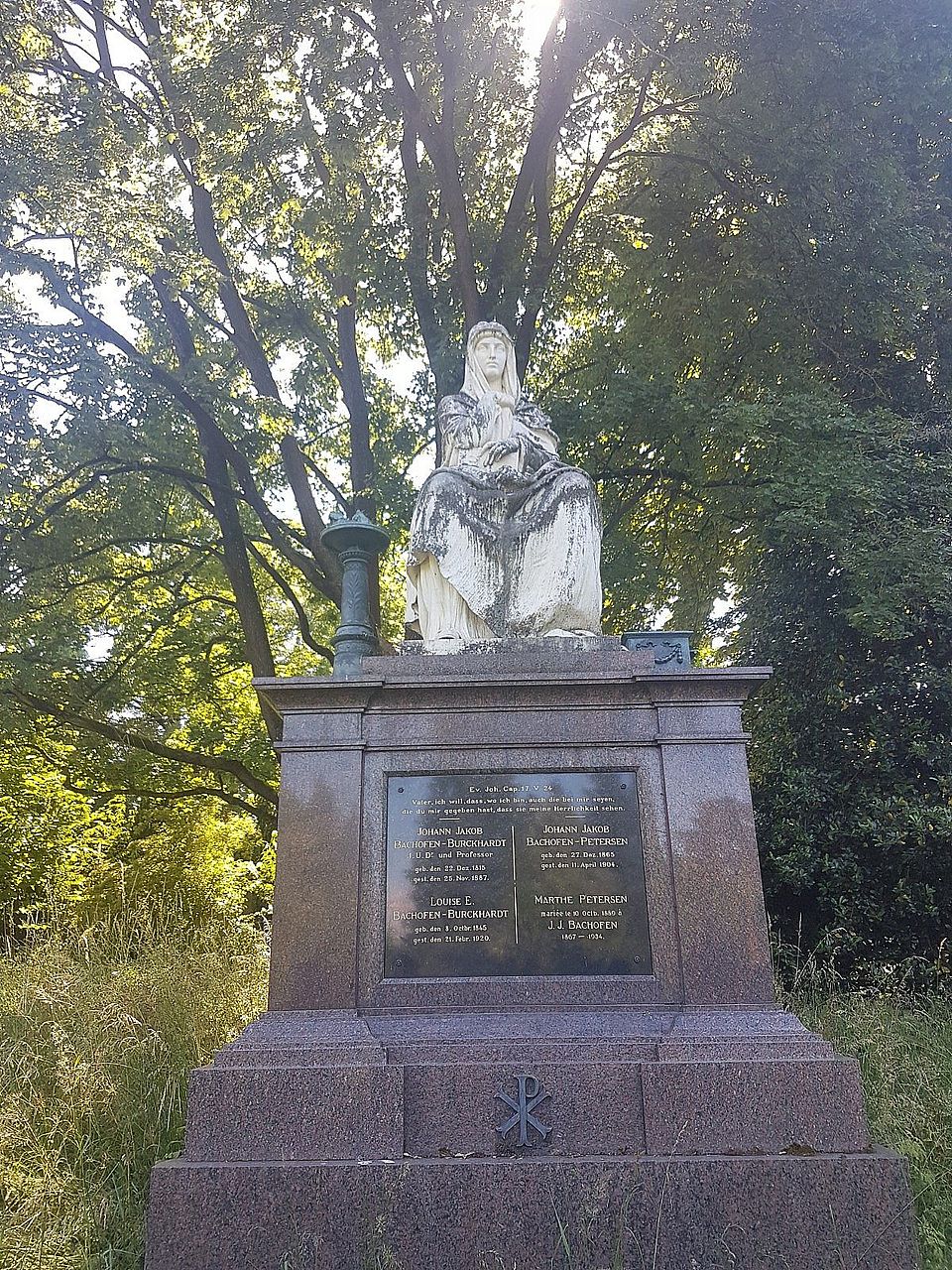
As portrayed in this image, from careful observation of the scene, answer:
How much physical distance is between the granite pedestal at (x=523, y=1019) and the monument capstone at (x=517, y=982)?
12 mm

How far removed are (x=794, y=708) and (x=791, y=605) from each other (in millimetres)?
1314

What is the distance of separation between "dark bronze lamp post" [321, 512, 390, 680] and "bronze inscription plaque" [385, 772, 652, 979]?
34.8 inches

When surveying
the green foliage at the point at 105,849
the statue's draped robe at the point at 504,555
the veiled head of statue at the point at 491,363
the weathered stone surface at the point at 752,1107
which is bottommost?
the weathered stone surface at the point at 752,1107

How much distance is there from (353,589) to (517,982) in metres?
2.62

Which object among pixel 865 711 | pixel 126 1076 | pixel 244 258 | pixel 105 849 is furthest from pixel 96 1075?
pixel 105 849

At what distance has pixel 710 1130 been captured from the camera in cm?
403

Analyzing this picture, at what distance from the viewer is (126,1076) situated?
517cm

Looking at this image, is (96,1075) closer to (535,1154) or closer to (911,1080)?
(535,1154)

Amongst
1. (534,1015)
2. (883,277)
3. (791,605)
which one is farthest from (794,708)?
(534,1015)

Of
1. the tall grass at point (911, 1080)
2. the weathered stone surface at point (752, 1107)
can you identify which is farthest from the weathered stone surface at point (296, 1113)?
the tall grass at point (911, 1080)

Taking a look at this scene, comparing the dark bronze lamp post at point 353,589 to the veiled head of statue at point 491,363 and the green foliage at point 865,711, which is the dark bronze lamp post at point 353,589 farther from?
the green foliage at point 865,711

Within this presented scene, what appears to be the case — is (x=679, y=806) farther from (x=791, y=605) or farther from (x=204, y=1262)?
(x=791, y=605)

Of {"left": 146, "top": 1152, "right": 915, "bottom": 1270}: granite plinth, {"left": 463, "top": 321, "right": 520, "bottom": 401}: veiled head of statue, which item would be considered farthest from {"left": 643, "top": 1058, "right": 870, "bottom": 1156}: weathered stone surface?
{"left": 463, "top": 321, "right": 520, "bottom": 401}: veiled head of statue

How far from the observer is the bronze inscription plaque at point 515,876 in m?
4.71
